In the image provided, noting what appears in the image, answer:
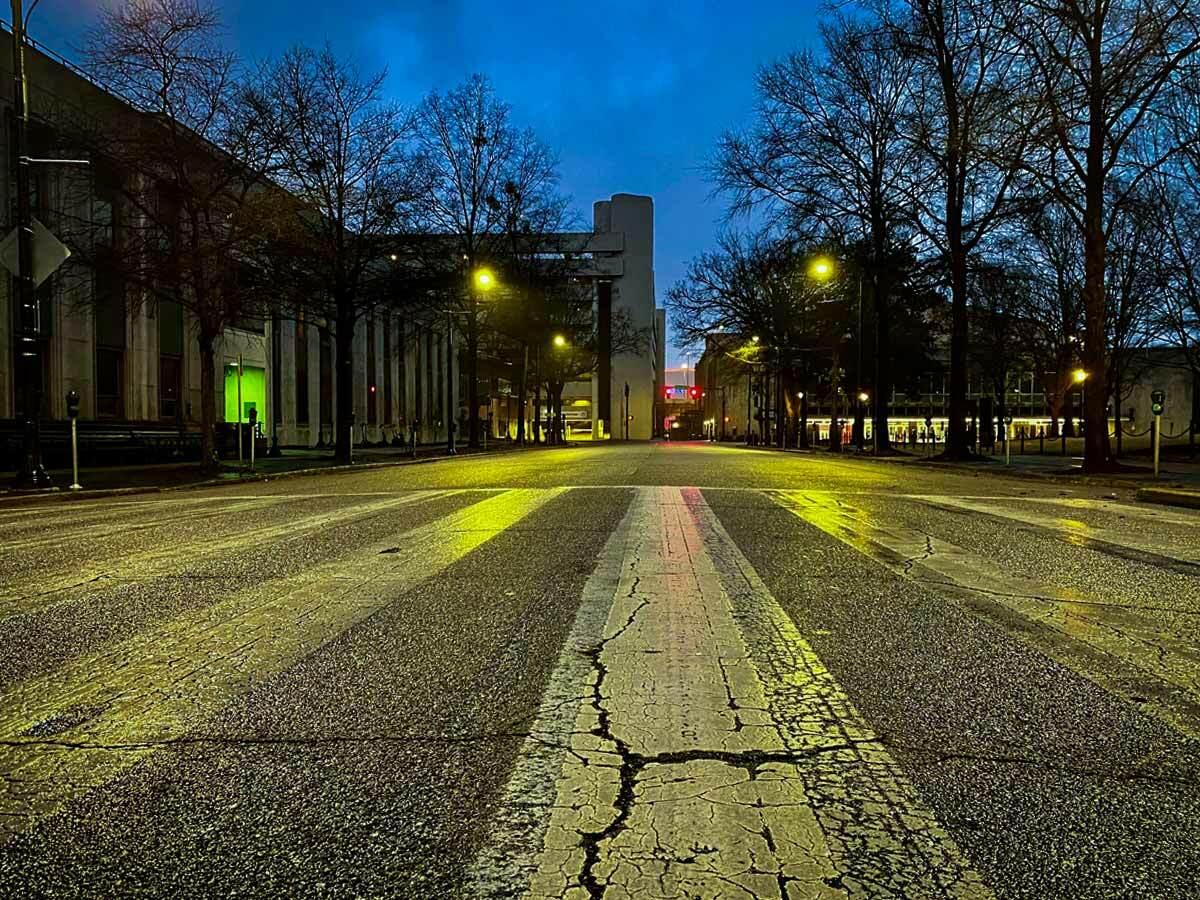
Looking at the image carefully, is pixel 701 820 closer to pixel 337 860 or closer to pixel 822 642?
pixel 337 860

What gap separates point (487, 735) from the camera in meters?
2.59

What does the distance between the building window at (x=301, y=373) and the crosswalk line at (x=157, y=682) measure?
3388cm

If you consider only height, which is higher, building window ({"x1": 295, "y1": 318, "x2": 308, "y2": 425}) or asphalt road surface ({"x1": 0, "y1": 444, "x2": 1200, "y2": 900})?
building window ({"x1": 295, "y1": 318, "x2": 308, "y2": 425})

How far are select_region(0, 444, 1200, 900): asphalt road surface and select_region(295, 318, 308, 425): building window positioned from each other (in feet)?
107

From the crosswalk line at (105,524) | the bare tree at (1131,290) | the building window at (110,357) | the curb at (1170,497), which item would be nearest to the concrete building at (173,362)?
the building window at (110,357)

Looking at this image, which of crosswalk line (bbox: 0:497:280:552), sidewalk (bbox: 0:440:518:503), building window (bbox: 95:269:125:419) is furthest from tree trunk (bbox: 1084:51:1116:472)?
building window (bbox: 95:269:125:419)

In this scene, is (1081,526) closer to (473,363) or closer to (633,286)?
(473,363)

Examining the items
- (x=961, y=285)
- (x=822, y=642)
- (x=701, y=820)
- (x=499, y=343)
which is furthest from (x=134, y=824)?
Answer: (x=499, y=343)

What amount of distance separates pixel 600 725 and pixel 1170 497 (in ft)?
38.0

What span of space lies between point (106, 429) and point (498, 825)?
22038mm

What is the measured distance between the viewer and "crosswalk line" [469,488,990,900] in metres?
1.80

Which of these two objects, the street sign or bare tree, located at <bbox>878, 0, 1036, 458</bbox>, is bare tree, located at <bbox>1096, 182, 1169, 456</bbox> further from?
the street sign

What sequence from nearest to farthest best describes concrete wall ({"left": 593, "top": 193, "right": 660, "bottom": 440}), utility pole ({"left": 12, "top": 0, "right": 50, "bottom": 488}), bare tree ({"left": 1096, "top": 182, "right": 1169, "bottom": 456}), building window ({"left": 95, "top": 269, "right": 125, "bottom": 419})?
utility pole ({"left": 12, "top": 0, "right": 50, "bottom": 488})
building window ({"left": 95, "top": 269, "right": 125, "bottom": 419})
bare tree ({"left": 1096, "top": 182, "right": 1169, "bottom": 456})
concrete wall ({"left": 593, "top": 193, "right": 660, "bottom": 440})

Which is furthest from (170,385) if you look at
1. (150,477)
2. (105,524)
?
(105,524)
